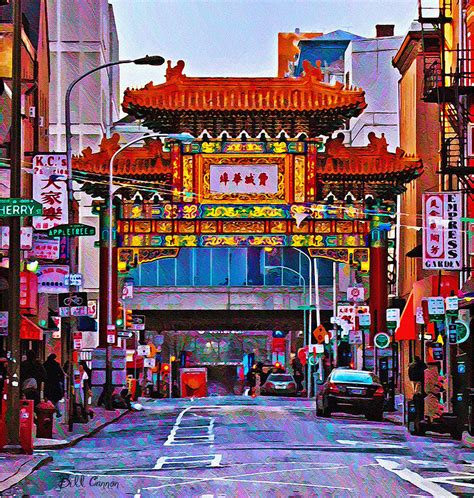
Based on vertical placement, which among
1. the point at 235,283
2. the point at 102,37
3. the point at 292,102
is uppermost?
the point at 102,37

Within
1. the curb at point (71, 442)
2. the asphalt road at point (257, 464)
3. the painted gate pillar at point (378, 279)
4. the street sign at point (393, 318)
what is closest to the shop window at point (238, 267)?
the street sign at point (393, 318)

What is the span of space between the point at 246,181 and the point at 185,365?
75.0 meters

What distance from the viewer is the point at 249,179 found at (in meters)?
51.9

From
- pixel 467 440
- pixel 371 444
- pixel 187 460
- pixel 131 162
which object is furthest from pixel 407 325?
pixel 187 460

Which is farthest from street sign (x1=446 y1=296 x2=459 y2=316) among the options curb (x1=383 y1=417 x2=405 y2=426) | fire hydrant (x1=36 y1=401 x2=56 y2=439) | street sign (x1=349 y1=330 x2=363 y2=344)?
street sign (x1=349 y1=330 x2=363 y2=344)

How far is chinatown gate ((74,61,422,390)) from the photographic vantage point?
51.8 meters

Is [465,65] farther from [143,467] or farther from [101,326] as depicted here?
[143,467]

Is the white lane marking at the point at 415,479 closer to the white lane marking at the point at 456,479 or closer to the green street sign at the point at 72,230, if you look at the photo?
the white lane marking at the point at 456,479

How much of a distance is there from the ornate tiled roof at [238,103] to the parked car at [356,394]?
40.0ft

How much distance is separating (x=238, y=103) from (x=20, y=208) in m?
26.5

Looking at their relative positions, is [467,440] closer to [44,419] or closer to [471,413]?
[471,413]

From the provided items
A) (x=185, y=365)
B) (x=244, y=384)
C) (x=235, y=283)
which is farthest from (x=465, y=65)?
(x=244, y=384)

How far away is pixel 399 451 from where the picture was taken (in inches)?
1088

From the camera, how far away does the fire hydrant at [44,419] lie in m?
32.0
